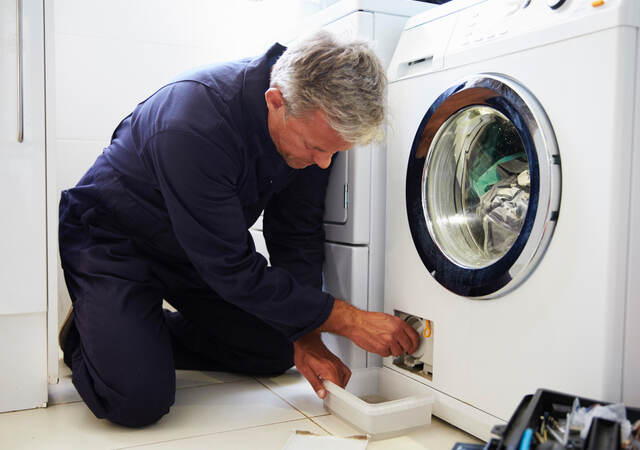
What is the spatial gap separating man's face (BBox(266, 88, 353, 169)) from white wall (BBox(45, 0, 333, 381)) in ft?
2.56

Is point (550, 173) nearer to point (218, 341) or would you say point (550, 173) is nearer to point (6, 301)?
point (218, 341)

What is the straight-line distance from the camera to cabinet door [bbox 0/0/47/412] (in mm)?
1436

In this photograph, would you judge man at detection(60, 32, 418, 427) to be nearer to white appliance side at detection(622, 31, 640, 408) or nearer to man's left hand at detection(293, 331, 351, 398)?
man's left hand at detection(293, 331, 351, 398)

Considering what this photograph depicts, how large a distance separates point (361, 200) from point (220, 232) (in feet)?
1.32

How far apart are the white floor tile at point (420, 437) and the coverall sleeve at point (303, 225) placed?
0.38 metres

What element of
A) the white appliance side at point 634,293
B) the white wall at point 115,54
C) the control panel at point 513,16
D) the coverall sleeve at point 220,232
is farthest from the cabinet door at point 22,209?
the white appliance side at point 634,293

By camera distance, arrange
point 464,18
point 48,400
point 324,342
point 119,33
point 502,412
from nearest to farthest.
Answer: point 502,412
point 464,18
point 48,400
point 324,342
point 119,33

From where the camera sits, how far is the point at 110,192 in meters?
1.53

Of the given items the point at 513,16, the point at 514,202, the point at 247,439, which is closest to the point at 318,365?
the point at 247,439

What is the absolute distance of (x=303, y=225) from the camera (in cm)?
164

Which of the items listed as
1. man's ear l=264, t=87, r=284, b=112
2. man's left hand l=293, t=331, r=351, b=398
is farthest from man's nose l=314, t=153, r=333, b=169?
man's left hand l=293, t=331, r=351, b=398

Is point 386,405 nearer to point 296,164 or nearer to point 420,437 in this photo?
point 420,437

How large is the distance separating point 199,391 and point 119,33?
128 cm

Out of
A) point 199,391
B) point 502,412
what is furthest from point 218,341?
point 502,412
